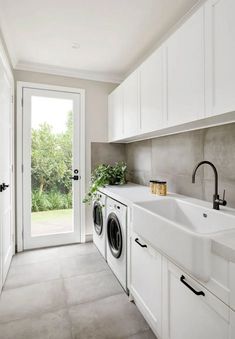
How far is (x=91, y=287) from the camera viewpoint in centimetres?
206

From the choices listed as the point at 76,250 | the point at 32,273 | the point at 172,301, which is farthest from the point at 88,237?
the point at 172,301

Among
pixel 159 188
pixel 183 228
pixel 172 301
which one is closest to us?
pixel 183 228

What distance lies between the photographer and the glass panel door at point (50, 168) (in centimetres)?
292

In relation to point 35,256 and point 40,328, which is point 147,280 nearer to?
point 40,328

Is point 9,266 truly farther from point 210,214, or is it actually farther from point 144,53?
point 144,53

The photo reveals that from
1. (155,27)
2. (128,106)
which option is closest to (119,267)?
(128,106)

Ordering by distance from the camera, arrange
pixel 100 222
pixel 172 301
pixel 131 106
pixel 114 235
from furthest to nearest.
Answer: pixel 100 222 → pixel 131 106 → pixel 114 235 → pixel 172 301

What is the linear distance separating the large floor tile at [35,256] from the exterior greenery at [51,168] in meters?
0.58

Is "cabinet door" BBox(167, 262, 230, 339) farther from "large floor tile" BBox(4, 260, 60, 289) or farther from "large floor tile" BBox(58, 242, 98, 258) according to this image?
"large floor tile" BBox(58, 242, 98, 258)

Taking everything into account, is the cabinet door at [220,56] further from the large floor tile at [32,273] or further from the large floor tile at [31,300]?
the large floor tile at [32,273]

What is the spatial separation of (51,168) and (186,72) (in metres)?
2.23

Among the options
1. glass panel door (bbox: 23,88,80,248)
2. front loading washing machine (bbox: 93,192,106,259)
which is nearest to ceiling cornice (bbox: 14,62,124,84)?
glass panel door (bbox: 23,88,80,248)

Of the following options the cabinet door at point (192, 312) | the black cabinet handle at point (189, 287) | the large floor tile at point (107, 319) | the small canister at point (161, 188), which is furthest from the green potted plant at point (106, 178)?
the black cabinet handle at point (189, 287)

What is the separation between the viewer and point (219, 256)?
2.91ft
